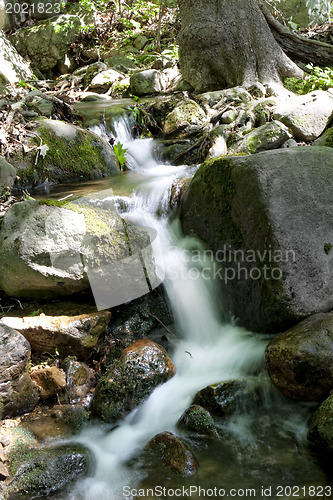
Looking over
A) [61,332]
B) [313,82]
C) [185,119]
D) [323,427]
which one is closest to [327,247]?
[323,427]

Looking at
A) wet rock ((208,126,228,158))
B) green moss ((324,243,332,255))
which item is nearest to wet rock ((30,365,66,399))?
green moss ((324,243,332,255))

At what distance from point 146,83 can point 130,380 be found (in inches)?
384

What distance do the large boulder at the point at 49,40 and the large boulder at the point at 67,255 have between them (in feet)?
45.6

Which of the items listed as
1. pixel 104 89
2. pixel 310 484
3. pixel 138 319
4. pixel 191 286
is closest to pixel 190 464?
pixel 310 484

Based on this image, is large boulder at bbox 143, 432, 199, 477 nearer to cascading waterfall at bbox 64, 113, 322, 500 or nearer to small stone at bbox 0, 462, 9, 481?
cascading waterfall at bbox 64, 113, 322, 500

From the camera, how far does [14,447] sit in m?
2.74

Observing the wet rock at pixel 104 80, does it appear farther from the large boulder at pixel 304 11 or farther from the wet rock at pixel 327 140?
the wet rock at pixel 327 140

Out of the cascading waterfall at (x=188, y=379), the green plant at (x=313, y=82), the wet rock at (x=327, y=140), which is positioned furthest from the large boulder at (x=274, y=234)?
the green plant at (x=313, y=82)

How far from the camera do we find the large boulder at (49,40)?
15.3m

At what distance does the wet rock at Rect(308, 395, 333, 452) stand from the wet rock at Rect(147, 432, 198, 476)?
34.0 inches

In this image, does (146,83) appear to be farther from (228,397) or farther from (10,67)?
(228,397)

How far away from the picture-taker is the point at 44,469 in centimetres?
260

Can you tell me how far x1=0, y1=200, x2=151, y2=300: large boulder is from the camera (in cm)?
370

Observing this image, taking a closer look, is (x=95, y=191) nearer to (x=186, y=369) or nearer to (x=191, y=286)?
(x=191, y=286)
